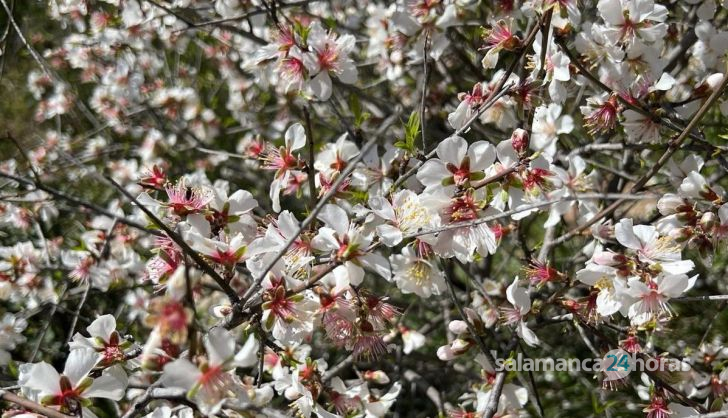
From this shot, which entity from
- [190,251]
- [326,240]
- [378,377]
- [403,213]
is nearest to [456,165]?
[403,213]

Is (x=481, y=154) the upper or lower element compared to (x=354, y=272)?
upper

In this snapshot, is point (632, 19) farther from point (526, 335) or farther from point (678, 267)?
point (526, 335)

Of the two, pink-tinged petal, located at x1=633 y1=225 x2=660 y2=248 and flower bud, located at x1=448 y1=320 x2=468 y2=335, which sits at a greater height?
pink-tinged petal, located at x1=633 y1=225 x2=660 y2=248

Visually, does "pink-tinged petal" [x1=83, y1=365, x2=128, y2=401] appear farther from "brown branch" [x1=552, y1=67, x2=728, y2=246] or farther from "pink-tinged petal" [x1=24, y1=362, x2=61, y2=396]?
"brown branch" [x1=552, y1=67, x2=728, y2=246]

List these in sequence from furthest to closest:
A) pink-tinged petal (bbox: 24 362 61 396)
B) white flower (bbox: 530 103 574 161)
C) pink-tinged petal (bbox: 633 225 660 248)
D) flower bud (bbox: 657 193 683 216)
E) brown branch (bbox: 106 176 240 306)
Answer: white flower (bbox: 530 103 574 161) < flower bud (bbox: 657 193 683 216) < pink-tinged petal (bbox: 633 225 660 248) < pink-tinged petal (bbox: 24 362 61 396) < brown branch (bbox: 106 176 240 306)

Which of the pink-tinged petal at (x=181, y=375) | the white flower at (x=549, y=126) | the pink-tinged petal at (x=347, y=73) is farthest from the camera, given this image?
the white flower at (x=549, y=126)

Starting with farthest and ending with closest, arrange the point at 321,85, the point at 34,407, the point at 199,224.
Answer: the point at 321,85 < the point at 199,224 < the point at 34,407

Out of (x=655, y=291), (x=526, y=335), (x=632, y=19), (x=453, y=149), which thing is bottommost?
(x=526, y=335)

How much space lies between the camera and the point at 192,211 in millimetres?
1452

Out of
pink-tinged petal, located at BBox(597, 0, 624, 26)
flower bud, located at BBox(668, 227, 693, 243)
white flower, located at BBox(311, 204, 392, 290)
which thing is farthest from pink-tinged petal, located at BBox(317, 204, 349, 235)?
pink-tinged petal, located at BBox(597, 0, 624, 26)

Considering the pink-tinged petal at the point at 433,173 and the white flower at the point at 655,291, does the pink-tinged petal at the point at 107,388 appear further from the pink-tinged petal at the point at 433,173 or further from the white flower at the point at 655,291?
the white flower at the point at 655,291

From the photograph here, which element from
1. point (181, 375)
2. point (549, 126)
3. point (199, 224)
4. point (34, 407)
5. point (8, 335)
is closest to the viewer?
point (181, 375)

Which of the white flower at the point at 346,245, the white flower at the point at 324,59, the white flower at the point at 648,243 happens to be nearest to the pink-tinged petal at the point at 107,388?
the white flower at the point at 346,245

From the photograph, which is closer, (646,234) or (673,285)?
(673,285)
